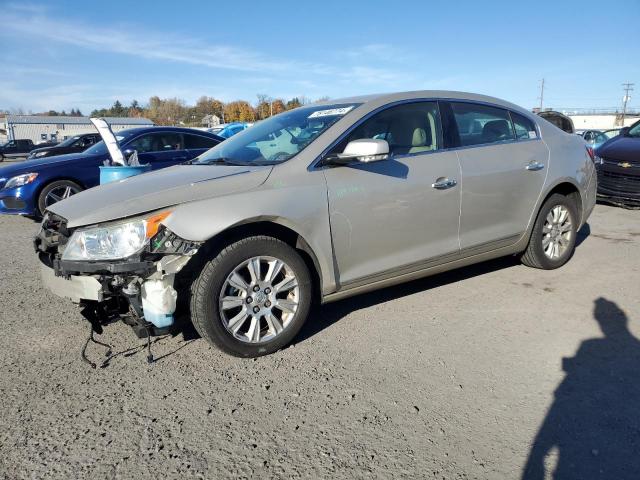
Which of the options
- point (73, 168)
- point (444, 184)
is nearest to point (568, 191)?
point (444, 184)

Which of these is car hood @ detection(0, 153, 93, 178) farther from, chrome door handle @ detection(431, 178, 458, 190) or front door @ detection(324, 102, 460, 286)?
chrome door handle @ detection(431, 178, 458, 190)

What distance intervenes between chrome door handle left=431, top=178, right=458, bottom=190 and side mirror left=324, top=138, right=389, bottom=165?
57 centimetres

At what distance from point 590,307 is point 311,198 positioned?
8.23 feet

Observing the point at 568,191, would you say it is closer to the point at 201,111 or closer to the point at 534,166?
the point at 534,166

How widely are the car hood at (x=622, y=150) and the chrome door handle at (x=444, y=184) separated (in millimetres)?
5525

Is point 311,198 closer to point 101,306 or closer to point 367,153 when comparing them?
point 367,153

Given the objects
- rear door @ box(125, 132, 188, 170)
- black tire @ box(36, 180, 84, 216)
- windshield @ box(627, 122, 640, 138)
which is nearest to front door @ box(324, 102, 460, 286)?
rear door @ box(125, 132, 188, 170)

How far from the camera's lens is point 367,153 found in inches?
122

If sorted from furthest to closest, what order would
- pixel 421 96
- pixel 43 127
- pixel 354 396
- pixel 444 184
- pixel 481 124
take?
pixel 43 127
pixel 481 124
pixel 421 96
pixel 444 184
pixel 354 396

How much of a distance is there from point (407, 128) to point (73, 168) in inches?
237

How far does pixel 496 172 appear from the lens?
4.01 metres

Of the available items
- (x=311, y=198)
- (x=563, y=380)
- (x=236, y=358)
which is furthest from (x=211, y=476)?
(x=563, y=380)

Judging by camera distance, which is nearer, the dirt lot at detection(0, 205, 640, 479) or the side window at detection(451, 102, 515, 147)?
the dirt lot at detection(0, 205, 640, 479)

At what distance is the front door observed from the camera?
3.25m
